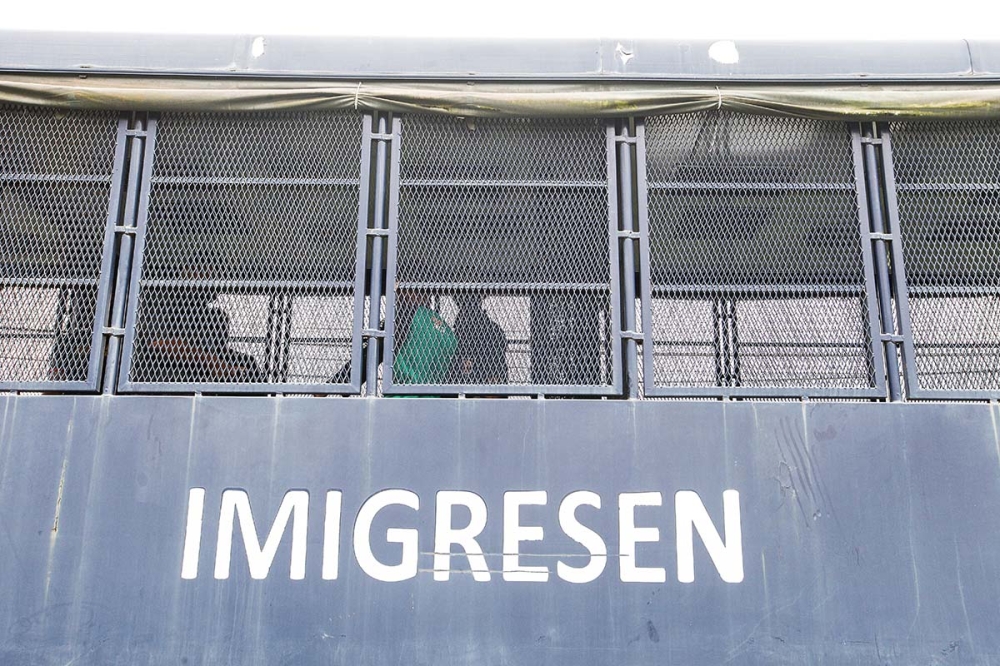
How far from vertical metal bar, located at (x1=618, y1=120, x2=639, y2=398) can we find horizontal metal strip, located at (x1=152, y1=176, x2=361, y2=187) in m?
1.37

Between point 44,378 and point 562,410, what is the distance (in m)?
2.57

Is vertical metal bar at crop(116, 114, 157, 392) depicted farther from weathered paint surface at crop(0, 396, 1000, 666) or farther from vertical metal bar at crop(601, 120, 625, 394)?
vertical metal bar at crop(601, 120, 625, 394)

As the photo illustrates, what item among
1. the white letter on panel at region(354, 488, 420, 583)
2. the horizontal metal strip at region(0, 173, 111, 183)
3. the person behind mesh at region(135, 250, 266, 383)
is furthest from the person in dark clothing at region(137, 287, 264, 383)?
the white letter on panel at region(354, 488, 420, 583)

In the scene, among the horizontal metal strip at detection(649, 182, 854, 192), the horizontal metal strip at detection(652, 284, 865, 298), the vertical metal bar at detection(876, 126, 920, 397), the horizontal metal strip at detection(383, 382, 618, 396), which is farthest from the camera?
the horizontal metal strip at detection(649, 182, 854, 192)

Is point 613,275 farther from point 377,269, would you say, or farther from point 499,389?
point 377,269

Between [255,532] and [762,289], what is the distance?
2754 millimetres

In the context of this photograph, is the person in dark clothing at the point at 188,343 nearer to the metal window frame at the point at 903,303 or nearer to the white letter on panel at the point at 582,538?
the white letter on panel at the point at 582,538

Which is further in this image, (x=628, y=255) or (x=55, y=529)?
(x=628, y=255)

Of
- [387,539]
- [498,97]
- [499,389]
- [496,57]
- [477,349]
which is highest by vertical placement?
[496,57]

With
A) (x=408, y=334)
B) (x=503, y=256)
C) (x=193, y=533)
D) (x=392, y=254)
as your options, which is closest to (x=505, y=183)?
(x=503, y=256)

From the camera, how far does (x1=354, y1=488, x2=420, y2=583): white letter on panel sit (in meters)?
4.22

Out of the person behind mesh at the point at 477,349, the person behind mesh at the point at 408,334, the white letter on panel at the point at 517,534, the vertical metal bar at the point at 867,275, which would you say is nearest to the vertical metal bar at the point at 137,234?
the person behind mesh at the point at 408,334

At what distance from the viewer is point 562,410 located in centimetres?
445

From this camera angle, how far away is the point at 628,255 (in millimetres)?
4785
